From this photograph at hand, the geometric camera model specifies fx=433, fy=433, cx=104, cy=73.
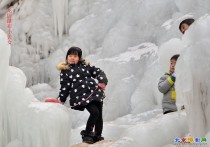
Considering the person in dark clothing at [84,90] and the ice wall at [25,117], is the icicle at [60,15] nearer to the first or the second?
the person in dark clothing at [84,90]

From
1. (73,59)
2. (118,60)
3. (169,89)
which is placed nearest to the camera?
(73,59)

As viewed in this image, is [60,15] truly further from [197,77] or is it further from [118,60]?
[197,77]

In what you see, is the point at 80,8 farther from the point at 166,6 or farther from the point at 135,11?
the point at 166,6

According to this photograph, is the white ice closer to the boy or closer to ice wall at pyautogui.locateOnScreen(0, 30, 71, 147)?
ice wall at pyautogui.locateOnScreen(0, 30, 71, 147)

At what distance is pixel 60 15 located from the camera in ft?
27.1

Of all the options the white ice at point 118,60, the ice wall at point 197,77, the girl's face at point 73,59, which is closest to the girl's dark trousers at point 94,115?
the white ice at point 118,60

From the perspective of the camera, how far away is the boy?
429 centimetres

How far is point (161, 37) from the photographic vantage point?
707cm

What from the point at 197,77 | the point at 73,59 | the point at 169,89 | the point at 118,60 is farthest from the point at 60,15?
the point at 197,77

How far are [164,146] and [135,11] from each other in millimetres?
4190

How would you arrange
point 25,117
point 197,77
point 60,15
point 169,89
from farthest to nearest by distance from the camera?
point 60,15
point 169,89
point 25,117
point 197,77

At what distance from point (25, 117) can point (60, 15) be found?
4.66m

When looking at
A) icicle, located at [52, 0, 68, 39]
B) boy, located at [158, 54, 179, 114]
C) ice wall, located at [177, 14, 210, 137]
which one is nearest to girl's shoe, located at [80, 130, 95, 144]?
boy, located at [158, 54, 179, 114]

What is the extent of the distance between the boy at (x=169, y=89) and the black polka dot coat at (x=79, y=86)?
618 mm
